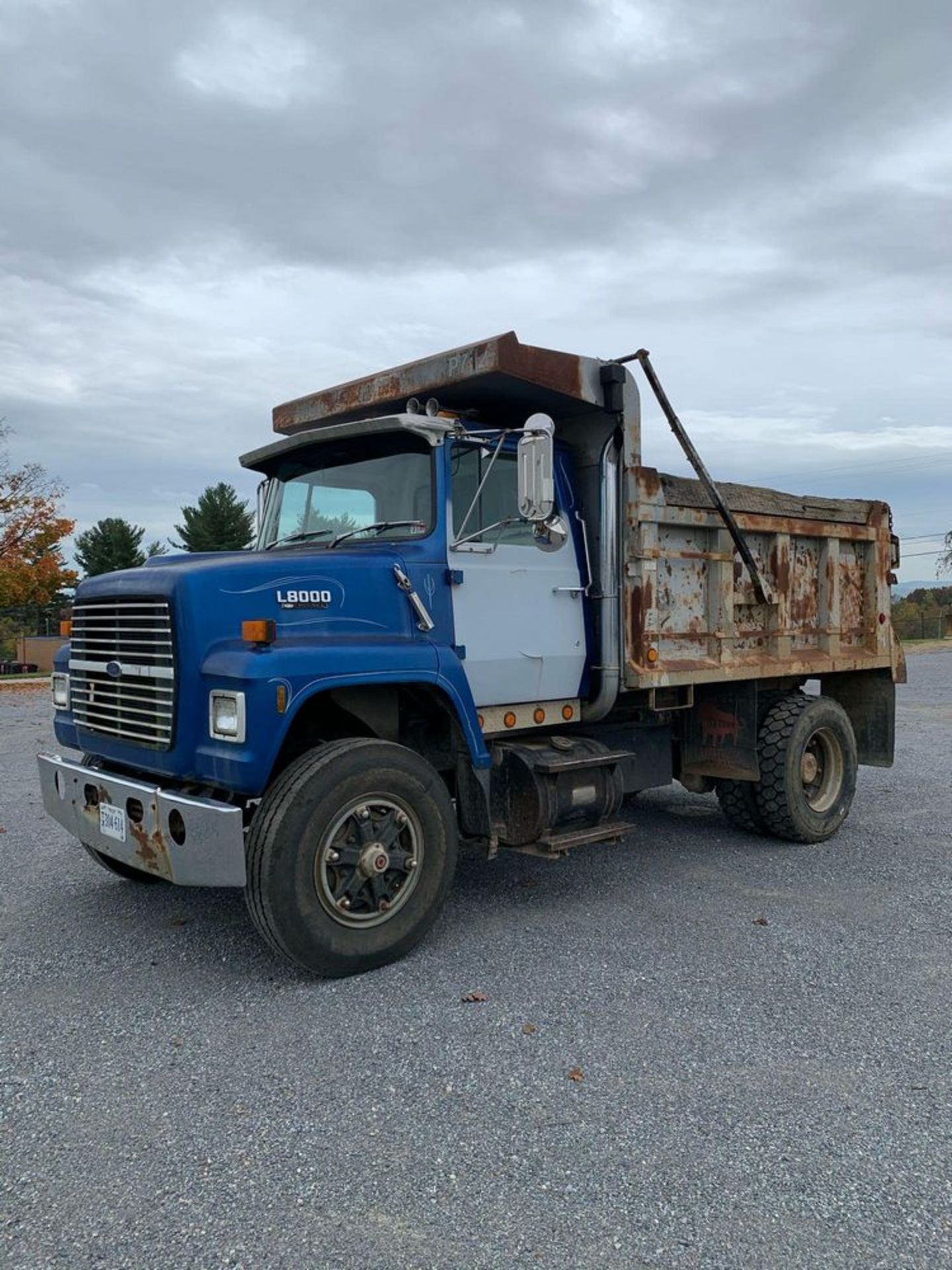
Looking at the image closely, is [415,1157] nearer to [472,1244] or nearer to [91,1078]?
[472,1244]

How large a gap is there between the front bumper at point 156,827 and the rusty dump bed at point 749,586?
2673mm

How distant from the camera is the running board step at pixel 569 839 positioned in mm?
5141

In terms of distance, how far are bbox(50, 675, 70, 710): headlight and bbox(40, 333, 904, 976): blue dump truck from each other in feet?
0.10

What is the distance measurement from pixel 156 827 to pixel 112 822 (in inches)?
18.2

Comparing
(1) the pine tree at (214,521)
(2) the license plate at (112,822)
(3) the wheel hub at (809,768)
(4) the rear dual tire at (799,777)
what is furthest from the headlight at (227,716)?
(1) the pine tree at (214,521)

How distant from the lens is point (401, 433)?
5.05 m

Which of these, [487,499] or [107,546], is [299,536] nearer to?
[487,499]

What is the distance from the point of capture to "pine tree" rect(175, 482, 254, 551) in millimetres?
44594

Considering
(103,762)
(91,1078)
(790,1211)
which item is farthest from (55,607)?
(790,1211)

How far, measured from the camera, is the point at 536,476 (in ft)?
15.4

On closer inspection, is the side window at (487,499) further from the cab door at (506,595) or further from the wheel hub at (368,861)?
the wheel hub at (368,861)

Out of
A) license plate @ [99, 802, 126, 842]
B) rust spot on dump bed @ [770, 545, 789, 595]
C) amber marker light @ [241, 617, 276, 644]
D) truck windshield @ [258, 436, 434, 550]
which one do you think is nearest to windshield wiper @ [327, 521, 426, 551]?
truck windshield @ [258, 436, 434, 550]

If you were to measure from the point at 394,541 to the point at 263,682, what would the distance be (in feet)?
4.05

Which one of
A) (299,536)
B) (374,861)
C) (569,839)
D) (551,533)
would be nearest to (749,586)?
(551,533)
